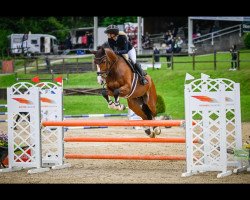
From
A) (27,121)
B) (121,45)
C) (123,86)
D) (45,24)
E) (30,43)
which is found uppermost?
(45,24)

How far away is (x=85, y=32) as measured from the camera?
1973 cm

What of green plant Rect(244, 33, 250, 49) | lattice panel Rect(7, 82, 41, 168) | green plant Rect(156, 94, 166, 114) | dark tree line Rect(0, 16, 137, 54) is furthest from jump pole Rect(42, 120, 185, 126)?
dark tree line Rect(0, 16, 137, 54)

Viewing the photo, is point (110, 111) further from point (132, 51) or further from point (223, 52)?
point (132, 51)

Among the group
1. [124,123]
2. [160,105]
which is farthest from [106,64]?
[160,105]

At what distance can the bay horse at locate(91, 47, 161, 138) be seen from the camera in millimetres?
9672

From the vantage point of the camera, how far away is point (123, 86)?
32.9ft

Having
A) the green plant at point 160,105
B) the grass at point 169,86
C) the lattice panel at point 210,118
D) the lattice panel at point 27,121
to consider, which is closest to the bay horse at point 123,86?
the lattice panel at point 27,121

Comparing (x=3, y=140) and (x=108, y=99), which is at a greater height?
(x=108, y=99)

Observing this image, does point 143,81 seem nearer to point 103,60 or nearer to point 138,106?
point 138,106

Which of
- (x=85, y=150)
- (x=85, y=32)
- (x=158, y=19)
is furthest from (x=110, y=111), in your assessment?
(x=85, y=150)

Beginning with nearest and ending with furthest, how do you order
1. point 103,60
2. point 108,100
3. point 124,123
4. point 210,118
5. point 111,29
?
point 210,118 → point 124,123 → point 103,60 → point 108,100 → point 111,29

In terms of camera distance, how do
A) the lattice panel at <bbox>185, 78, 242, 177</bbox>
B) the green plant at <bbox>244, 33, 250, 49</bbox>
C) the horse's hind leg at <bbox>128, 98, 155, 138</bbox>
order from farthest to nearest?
the green plant at <bbox>244, 33, 250, 49</bbox> → the horse's hind leg at <bbox>128, 98, 155, 138</bbox> → the lattice panel at <bbox>185, 78, 242, 177</bbox>

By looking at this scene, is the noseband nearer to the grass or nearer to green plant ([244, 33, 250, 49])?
green plant ([244, 33, 250, 49])
